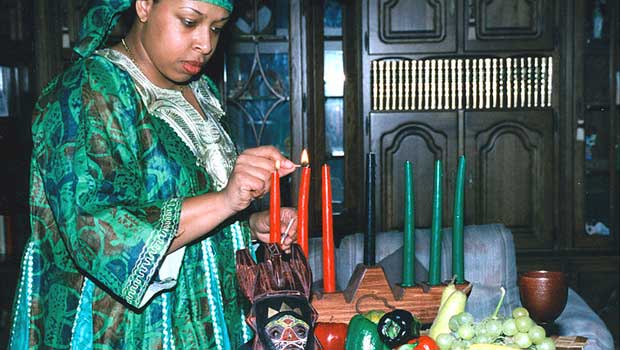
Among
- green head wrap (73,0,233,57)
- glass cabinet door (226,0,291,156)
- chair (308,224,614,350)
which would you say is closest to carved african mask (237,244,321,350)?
green head wrap (73,0,233,57)

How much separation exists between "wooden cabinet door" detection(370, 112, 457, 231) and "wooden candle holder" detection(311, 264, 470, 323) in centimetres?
244

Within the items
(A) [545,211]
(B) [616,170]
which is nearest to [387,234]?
(A) [545,211]

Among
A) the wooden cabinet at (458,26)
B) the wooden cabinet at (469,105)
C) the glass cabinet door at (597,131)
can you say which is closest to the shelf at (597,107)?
the glass cabinet door at (597,131)

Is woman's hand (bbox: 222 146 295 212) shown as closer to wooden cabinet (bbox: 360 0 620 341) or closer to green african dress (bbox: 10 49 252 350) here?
green african dress (bbox: 10 49 252 350)

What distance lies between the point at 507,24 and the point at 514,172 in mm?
745

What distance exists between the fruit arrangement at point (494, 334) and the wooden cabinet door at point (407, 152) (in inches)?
102

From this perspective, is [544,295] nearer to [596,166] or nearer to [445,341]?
[445,341]

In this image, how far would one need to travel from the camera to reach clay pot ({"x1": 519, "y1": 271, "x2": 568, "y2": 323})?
48.0 inches

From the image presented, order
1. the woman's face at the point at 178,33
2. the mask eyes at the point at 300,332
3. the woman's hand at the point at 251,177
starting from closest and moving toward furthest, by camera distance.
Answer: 1. the mask eyes at the point at 300,332
2. the woman's hand at the point at 251,177
3. the woman's face at the point at 178,33

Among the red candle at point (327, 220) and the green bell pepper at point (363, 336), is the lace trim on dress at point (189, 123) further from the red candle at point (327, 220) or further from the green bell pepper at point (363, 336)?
the green bell pepper at point (363, 336)

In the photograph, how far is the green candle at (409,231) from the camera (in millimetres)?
1211

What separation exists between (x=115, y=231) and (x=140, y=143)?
0.19 m

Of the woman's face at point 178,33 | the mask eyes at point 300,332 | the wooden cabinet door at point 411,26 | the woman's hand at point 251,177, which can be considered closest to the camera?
the mask eyes at point 300,332

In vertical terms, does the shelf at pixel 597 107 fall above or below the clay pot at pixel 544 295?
above
